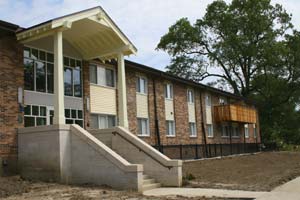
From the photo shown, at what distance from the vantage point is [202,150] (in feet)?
93.5

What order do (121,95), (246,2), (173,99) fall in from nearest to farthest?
(121,95)
(173,99)
(246,2)

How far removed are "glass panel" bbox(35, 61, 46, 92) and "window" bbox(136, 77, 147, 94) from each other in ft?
25.8

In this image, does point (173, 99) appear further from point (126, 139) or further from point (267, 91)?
point (267, 91)

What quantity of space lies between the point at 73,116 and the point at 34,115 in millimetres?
2386

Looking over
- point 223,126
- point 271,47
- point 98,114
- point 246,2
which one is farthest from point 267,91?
point 98,114

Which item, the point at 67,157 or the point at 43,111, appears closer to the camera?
the point at 67,157

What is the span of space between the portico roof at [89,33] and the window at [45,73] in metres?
0.83

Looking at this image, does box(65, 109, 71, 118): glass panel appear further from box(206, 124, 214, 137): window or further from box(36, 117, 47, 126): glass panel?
box(206, 124, 214, 137): window

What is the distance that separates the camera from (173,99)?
28672 mm

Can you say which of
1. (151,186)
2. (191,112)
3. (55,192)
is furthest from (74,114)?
(191,112)

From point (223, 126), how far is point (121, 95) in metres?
19.7

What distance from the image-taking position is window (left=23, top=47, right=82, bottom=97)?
56.0ft

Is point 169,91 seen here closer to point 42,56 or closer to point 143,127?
point 143,127

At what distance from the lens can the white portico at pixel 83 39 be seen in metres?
15.5
